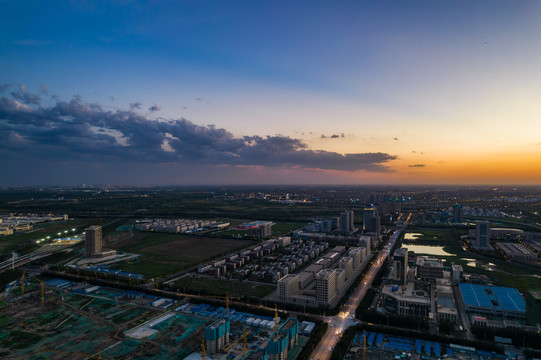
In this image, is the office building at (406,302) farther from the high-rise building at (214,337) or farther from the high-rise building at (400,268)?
the high-rise building at (214,337)

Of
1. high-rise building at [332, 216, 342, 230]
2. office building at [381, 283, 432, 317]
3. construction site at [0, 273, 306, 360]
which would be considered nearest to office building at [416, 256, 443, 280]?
office building at [381, 283, 432, 317]

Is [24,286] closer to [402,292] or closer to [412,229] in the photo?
[402,292]

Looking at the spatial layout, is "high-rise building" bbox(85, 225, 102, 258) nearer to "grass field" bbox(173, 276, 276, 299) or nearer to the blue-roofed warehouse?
"grass field" bbox(173, 276, 276, 299)

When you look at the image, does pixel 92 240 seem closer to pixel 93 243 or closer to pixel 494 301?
pixel 93 243

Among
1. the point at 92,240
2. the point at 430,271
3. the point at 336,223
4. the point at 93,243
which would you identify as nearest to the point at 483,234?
the point at 430,271

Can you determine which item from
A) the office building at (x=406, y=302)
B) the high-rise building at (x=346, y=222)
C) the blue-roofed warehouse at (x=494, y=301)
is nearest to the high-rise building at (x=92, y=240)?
the office building at (x=406, y=302)
